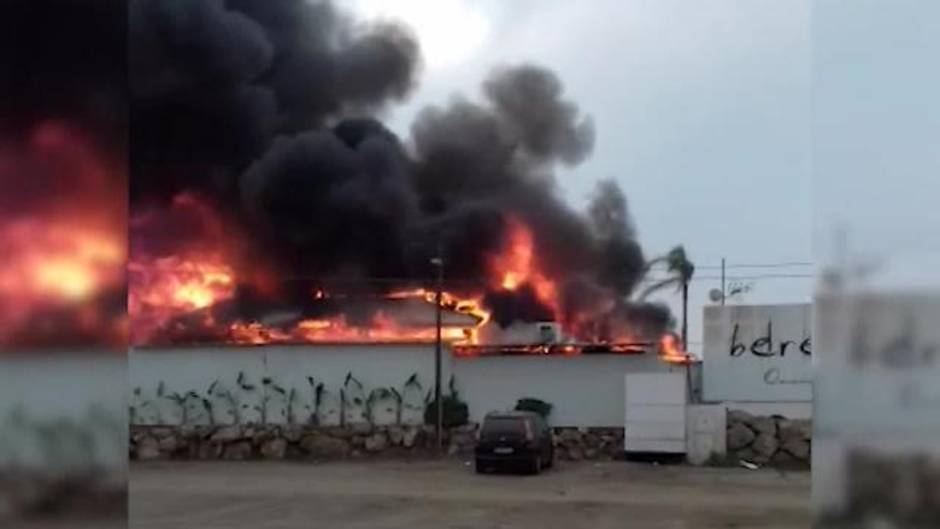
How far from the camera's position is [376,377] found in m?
33.3

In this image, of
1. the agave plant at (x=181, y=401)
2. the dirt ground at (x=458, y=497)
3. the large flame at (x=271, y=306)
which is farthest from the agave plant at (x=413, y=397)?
the agave plant at (x=181, y=401)

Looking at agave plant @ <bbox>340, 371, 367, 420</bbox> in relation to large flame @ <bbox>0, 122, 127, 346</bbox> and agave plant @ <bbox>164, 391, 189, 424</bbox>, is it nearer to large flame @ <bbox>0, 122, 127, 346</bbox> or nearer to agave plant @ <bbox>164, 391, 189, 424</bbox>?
agave plant @ <bbox>164, 391, 189, 424</bbox>

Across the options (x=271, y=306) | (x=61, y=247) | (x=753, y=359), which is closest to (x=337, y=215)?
(x=271, y=306)

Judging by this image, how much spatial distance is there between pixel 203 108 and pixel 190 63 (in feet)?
8.38

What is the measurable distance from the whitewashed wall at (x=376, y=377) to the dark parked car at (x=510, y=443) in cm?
601

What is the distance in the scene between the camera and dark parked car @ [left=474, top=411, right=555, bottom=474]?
81.8 ft

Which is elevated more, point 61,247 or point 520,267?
point 520,267

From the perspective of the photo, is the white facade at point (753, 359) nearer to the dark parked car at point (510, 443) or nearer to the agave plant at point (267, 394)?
the dark parked car at point (510, 443)

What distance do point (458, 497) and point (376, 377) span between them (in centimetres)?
1475

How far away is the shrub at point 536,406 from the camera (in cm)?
3153

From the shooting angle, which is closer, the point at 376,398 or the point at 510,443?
the point at 510,443

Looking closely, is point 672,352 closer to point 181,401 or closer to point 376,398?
point 376,398

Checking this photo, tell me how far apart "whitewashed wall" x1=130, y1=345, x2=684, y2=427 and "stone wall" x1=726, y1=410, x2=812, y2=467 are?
11.7ft

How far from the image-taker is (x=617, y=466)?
27.9m
